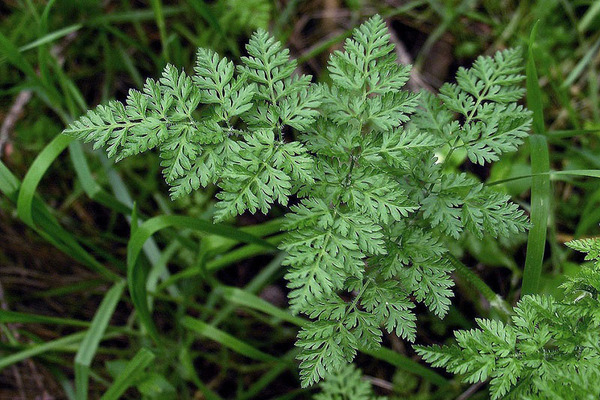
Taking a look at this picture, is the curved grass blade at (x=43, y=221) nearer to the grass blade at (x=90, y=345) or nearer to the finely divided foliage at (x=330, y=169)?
the grass blade at (x=90, y=345)

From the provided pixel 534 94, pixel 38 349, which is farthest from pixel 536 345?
pixel 38 349

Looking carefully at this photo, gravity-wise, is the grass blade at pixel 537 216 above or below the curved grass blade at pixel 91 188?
below

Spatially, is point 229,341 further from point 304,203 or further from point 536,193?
point 536,193

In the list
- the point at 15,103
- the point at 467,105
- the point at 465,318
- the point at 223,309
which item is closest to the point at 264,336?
the point at 223,309

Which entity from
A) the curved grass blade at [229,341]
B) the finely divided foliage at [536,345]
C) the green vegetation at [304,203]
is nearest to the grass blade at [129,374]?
the green vegetation at [304,203]

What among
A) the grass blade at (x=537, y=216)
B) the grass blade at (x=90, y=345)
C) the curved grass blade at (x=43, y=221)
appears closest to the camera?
the grass blade at (x=537, y=216)

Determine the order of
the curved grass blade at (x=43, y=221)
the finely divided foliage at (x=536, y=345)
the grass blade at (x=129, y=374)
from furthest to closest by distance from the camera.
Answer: the grass blade at (x=129, y=374)
the curved grass blade at (x=43, y=221)
the finely divided foliage at (x=536, y=345)

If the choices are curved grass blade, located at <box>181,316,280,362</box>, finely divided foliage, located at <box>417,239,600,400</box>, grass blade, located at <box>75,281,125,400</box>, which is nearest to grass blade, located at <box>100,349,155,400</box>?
grass blade, located at <box>75,281,125,400</box>
